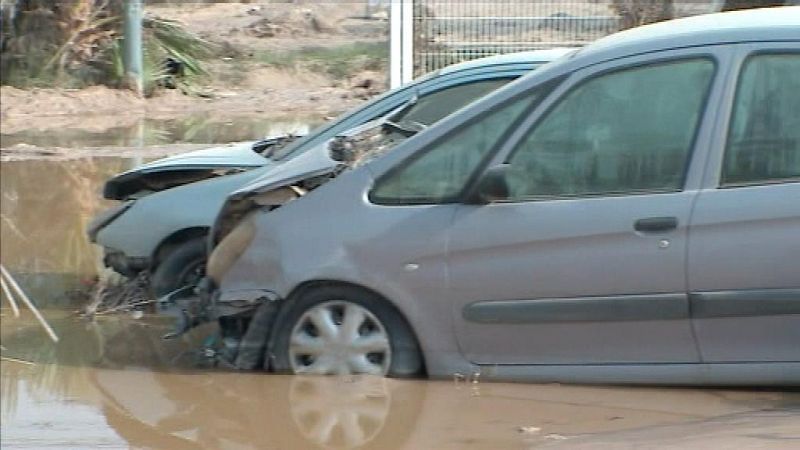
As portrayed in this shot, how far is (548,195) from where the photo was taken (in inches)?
236

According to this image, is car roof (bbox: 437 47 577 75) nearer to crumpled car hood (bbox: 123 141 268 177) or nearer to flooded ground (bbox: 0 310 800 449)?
crumpled car hood (bbox: 123 141 268 177)

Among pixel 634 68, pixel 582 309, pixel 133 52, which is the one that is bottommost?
pixel 582 309

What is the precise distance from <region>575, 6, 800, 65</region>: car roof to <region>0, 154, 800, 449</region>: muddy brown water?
1.49 m

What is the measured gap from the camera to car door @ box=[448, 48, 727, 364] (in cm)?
579

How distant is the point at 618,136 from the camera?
19.5ft

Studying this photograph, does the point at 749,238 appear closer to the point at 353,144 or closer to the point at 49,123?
the point at 353,144

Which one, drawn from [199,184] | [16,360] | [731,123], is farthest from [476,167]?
[16,360]

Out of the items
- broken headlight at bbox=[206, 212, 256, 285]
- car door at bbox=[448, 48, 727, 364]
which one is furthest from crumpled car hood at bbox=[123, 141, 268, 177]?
car door at bbox=[448, 48, 727, 364]

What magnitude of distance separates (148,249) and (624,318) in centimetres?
306

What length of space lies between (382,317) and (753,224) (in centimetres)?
167

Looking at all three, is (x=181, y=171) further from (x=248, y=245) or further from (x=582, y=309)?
(x=582, y=309)

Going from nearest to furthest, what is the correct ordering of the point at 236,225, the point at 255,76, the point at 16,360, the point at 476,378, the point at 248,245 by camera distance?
the point at 476,378
the point at 248,245
the point at 236,225
the point at 16,360
the point at 255,76

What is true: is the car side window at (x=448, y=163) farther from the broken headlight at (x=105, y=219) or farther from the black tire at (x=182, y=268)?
the broken headlight at (x=105, y=219)

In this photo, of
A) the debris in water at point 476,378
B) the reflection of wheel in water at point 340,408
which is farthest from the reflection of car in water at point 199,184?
the debris in water at point 476,378
